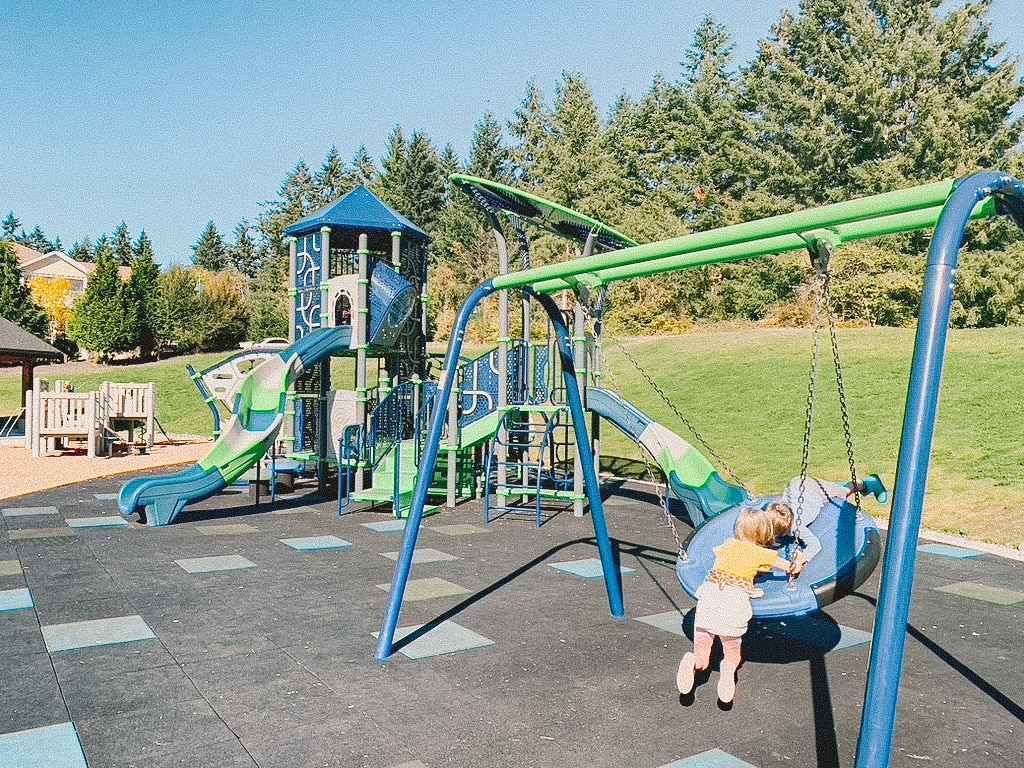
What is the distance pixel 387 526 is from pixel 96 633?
4.66m

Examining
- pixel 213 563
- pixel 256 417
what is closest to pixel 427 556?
pixel 213 563

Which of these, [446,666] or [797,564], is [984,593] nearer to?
[797,564]

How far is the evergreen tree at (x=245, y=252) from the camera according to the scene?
285 feet

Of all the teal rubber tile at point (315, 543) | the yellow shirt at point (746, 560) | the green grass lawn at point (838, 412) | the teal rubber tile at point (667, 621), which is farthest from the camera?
the green grass lawn at point (838, 412)

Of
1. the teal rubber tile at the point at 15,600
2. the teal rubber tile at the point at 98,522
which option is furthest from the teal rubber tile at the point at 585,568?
the teal rubber tile at the point at 98,522

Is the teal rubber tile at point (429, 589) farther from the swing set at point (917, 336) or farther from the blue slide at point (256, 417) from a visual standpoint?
the blue slide at point (256, 417)

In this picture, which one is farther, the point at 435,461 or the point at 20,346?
the point at 20,346

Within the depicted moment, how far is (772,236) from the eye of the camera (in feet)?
13.1

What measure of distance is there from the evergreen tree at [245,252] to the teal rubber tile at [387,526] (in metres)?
80.4

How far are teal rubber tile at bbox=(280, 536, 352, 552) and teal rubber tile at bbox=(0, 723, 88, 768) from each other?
4.59m

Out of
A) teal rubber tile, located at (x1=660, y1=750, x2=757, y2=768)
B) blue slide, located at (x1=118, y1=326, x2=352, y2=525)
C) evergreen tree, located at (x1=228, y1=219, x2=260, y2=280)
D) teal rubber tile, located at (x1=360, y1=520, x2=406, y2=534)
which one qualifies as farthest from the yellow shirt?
evergreen tree, located at (x1=228, y1=219, x2=260, y2=280)

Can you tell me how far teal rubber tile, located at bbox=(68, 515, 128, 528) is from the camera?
9703 mm

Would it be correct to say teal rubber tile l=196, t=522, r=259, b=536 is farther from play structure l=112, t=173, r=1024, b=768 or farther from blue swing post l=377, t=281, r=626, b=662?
blue swing post l=377, t=281, r=626, b=662

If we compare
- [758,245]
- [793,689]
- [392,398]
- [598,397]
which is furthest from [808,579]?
[392,398]
